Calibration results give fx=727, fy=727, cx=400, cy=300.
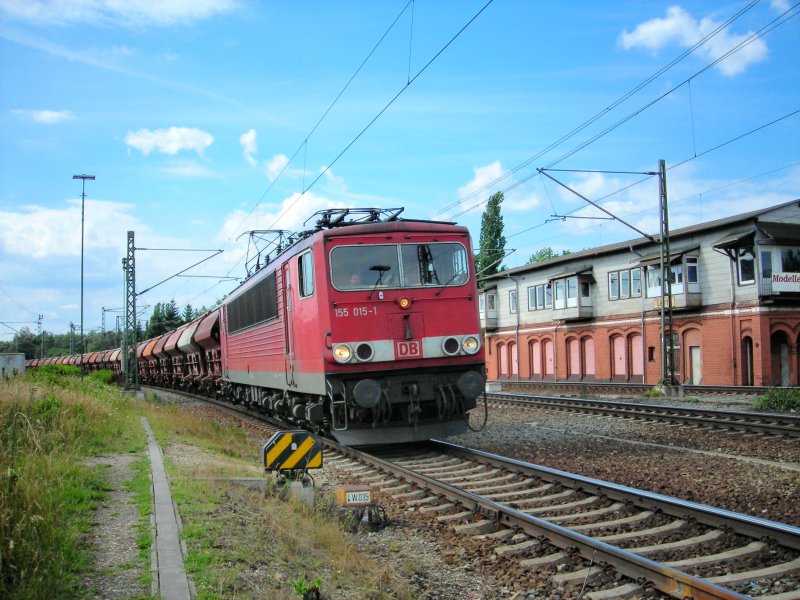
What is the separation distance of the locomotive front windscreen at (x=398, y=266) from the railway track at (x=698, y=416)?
21.3 ft

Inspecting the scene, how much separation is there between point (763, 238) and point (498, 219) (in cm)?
3246

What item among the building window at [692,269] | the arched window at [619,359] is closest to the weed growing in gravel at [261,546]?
the building window at [692,269]

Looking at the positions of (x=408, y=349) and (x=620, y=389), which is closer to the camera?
(x=408, y=349)

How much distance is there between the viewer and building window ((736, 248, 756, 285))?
3394cm

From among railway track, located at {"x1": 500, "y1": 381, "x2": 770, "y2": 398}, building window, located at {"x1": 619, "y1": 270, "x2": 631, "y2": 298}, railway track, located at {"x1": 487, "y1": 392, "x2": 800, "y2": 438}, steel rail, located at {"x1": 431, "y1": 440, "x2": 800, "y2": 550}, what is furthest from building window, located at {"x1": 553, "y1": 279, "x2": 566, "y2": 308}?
steel rail, located at {"x1": 431, "y1": 440, "x2": 800, "y2": 550}

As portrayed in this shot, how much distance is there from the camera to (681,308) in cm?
3712

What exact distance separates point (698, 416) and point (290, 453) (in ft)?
36.9

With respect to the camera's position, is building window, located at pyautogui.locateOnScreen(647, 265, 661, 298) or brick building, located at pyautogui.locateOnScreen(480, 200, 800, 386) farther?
building window, located at pyautogui.locateOnScreen(647, 265, 661, 298)

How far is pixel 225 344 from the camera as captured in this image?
22297mm

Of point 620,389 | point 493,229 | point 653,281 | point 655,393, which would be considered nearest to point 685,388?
point 620,389

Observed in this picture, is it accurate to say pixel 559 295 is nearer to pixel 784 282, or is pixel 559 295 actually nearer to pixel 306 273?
pixel 784 282

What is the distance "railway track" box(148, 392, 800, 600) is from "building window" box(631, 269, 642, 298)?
33.8m

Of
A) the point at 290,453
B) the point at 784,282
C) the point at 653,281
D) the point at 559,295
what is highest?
the point at 653,281

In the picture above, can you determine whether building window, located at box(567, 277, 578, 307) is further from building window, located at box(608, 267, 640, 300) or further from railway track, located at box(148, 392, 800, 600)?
railway track, located at box(148, 392, 800, 600)
